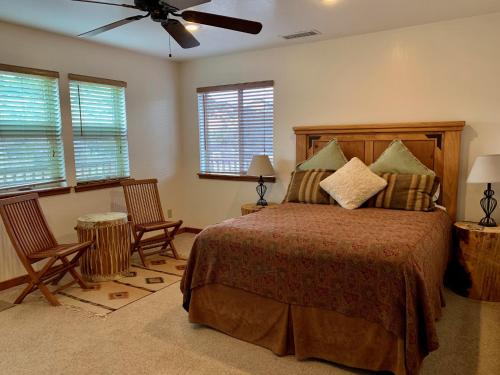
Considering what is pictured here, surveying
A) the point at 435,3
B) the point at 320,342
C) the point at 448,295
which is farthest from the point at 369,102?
the point at 320,342

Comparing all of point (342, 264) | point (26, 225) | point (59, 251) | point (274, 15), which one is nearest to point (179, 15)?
point (274, 15)

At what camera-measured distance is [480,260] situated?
3100 mm

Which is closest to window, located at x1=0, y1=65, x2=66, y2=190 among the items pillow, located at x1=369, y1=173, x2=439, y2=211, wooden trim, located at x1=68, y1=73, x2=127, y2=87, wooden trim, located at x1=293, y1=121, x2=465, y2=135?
wooden trim, located at x1=68, y1=73, x2=127, y2=87

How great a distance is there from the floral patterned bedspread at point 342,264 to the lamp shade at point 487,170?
50 cm

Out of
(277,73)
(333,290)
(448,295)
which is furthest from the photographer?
(277,73)

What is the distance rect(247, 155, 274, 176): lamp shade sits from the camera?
14.1 ft

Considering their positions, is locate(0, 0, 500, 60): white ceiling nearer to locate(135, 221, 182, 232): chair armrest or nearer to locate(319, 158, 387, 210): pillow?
locate(319, 158, 387, 210): pillow

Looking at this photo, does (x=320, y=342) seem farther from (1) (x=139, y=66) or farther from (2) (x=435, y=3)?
(1) (x=139, y=66)

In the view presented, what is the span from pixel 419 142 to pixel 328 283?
7.12 ft

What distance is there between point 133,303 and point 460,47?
3.73 m

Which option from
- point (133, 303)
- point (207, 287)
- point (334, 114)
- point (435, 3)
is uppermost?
point (435, 3)

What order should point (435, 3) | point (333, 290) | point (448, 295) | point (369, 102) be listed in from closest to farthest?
1. point (333, 290)
2. point (435, 3)
3. point (448, 295)
4. point (369, 102)

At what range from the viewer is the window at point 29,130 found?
3.47m

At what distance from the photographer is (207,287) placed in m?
2.67
